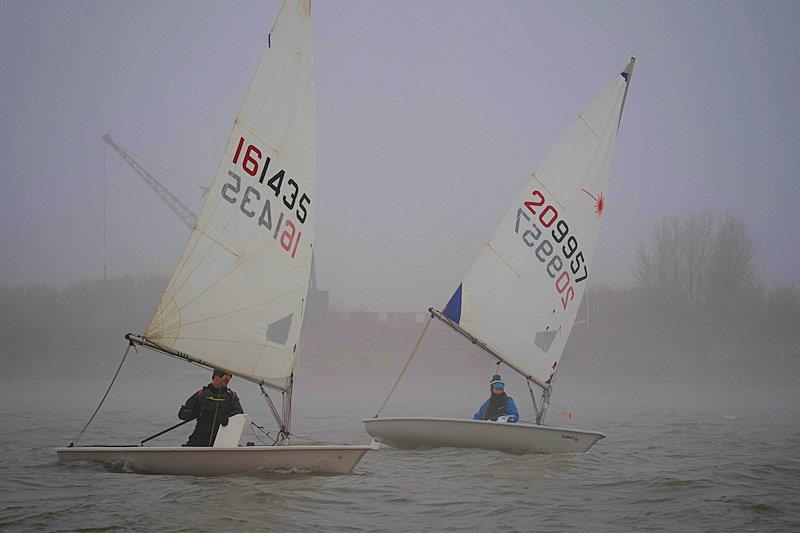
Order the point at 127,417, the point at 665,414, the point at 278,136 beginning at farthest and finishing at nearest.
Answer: the point at 665,414 → the point at 127,417 → the point at 278,136

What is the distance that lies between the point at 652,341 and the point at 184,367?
39.1m

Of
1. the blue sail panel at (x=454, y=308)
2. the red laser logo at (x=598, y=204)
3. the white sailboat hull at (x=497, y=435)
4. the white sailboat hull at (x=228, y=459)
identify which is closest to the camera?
the white sailboat hull at (x=228, y=459)

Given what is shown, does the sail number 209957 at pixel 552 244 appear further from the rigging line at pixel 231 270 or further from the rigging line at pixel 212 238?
the rigging line at pixel 212 238

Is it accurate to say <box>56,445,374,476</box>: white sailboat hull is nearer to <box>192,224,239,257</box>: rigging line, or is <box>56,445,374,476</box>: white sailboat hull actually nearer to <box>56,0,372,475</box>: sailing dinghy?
<box>56,0,372,475</box>: sailing dinghy

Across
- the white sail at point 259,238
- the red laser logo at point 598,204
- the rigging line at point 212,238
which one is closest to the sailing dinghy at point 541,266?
the red laser logo at point 598,204

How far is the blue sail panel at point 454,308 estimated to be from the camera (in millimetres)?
15344

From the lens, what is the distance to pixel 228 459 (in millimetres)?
10750

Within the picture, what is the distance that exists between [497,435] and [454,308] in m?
2.59

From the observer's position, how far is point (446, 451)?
14.5m

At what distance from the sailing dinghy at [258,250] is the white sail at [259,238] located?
1 centimetres

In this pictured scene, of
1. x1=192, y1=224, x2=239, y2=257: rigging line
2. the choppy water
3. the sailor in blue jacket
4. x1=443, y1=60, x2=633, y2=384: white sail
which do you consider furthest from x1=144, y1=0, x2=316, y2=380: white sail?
the sailor in blue jacket

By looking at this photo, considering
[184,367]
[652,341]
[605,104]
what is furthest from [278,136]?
[652,341]

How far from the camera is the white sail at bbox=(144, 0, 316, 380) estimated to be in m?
11.8

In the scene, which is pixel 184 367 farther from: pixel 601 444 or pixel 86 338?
pixel 601 444
